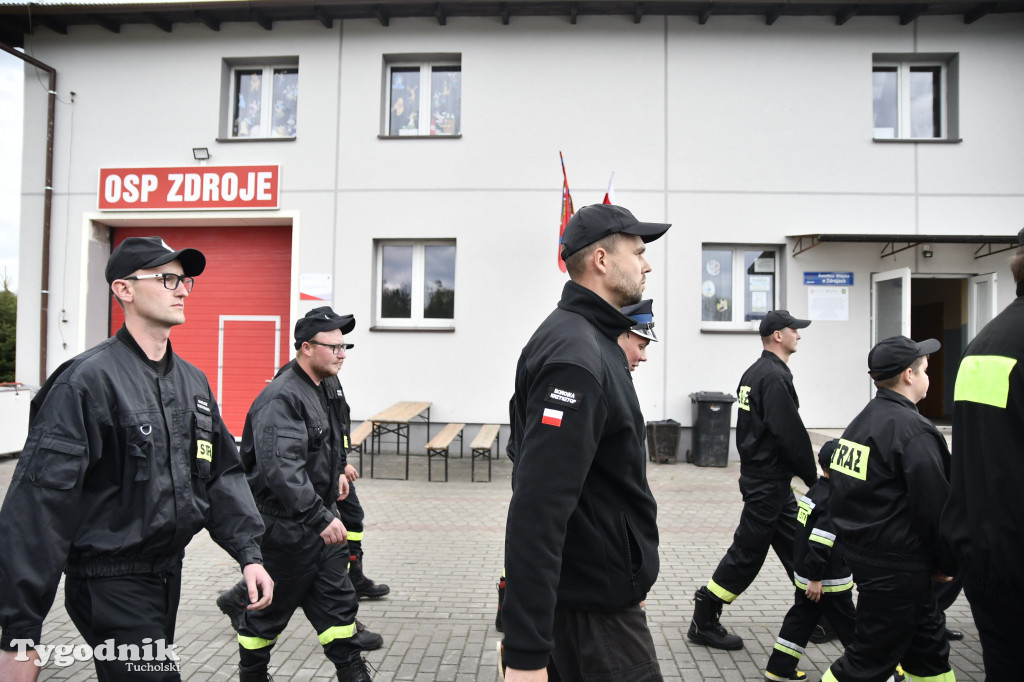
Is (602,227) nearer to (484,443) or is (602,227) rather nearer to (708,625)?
(708,625)

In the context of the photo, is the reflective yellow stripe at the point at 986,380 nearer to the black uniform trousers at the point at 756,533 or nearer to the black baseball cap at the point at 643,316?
the black baseball cap at the point at 643,316

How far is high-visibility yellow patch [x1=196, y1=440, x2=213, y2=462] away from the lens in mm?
2561

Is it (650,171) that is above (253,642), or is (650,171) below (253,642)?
above

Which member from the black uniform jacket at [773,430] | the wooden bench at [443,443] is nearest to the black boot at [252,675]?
the black uniform jacket at [773,430]

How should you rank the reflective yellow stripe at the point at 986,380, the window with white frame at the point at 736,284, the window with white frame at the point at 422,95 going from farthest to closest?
the window with white frame at the point at 422,95 → the window with white frame at the point at 736,284 → the reflective yellow stripe at the point at 986,380

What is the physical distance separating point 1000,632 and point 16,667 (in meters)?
3.14

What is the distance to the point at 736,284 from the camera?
11.1 meters

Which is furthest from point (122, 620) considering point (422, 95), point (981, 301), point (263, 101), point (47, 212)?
point (981, 301)

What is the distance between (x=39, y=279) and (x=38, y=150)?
2405mm

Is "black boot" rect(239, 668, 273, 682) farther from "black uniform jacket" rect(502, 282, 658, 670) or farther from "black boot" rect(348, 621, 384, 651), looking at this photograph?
"black uniform jacket" rect(502, 282, 658, 670)

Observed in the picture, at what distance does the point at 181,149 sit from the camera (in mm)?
11648

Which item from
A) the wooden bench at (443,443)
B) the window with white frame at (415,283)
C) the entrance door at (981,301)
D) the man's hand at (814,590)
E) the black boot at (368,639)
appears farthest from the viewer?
the window with white frame at (415,283)

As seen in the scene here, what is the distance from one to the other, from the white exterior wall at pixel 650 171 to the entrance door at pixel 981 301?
27 centimetres

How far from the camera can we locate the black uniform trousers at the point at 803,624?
3564 mm
